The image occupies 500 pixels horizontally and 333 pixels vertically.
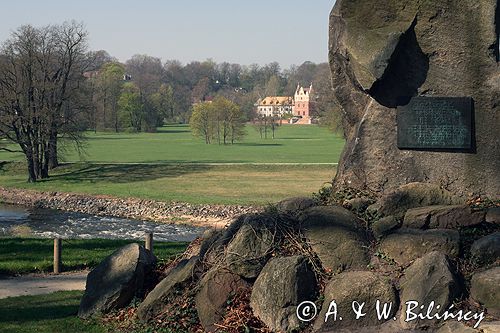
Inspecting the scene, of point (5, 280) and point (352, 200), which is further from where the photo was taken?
point (5, 280)

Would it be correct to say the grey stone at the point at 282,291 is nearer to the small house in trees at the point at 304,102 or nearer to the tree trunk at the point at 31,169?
the tree trunk at the point at 31,169

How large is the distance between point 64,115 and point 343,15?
150ft

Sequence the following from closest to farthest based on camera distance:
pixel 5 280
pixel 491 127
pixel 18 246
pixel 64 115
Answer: pixel 491 127 → pixel 5 280 → pixel 18 246 → pixel 64 115

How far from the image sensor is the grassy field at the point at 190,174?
1816 inches

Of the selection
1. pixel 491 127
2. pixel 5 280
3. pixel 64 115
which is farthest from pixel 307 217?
pixel 64 115

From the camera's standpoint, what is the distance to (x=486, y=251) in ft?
32.7

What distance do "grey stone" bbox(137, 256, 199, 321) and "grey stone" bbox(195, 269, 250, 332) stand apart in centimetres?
37

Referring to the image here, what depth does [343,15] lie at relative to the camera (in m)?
11.9

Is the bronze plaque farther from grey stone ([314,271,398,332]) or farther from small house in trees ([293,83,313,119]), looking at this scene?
small house in trees ([293,83,313,119])

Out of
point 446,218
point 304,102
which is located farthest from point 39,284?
point 304,102

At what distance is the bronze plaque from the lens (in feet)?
37.7

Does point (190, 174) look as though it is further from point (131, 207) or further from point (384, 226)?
point (384, 226)

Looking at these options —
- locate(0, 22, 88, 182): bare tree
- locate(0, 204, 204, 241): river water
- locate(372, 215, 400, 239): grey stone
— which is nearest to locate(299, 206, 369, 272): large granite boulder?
locate(372, 215, 400, 239): grey stone

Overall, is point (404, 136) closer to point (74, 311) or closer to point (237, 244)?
point (237, 244)
